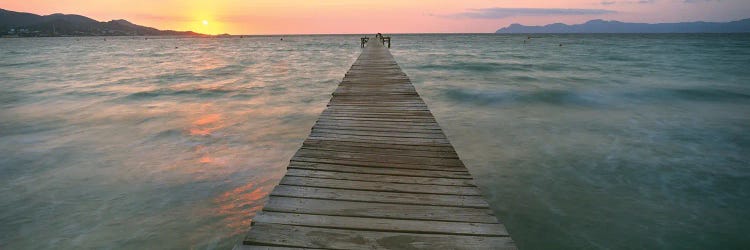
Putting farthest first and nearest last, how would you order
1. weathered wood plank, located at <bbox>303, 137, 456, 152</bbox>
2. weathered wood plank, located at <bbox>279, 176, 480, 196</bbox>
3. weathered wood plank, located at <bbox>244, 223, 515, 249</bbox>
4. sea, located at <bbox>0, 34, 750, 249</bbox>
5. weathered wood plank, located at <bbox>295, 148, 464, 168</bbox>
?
sea, located at <bbox>0, 34, 750, 249</bbox> < weathered wood plank, located at <bbox>303, 137, 456, 152</bbox> < weathered wood plank, located at <bbox>295, 148, 464, 168</bbox> < weathered wood plank, located at <bbox>279, 176, 480, 196</bbox> < weathered wood plank, located at <bbox>244, 223, 515, 249</bbox>

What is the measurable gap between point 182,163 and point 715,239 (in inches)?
349

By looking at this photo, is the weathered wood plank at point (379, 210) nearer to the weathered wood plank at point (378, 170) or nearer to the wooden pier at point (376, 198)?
the wooden pier at point (376, 198)

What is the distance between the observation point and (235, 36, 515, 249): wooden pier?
290 cm

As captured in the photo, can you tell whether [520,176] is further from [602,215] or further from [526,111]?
[526,111]

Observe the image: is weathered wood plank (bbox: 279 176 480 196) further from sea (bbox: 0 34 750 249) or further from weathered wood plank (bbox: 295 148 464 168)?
sea (bbox: 0 34 750 249)

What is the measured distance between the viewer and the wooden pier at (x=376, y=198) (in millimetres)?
2904

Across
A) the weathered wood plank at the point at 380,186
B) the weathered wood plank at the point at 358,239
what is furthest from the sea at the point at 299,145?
the weathered wood plank at the point at 358,239

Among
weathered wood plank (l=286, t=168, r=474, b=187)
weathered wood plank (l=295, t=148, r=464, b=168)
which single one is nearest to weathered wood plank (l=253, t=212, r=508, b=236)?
weathered wood plank (l=286, t=168, r=474, b=187)

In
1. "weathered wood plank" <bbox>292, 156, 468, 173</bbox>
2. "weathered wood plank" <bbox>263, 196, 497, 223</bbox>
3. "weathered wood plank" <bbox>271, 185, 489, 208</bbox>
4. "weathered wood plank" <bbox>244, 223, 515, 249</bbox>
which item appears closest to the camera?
"weathered wood plank" <bbox>244, 223, 515, 249</bbox>

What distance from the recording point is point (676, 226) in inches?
217

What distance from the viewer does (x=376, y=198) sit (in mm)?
3586

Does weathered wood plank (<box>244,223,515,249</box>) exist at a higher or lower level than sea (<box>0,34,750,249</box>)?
higher

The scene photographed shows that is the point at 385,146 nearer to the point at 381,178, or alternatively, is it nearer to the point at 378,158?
the point at 378,158

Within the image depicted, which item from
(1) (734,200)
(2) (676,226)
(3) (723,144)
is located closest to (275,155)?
(2) (676,226)
